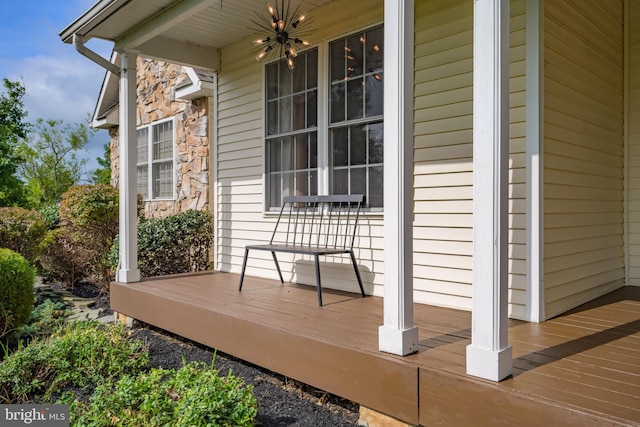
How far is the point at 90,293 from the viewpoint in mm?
6867

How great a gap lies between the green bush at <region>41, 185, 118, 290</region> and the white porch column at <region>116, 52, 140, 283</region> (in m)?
1.81

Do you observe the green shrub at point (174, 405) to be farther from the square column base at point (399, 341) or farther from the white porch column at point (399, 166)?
the white porch column at point (399, 166)

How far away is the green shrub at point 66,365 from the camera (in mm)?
3101

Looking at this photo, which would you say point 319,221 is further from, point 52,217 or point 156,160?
point 52,217

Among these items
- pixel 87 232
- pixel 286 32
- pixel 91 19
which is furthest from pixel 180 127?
pixel 286 32

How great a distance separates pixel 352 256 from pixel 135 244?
2.42 metres

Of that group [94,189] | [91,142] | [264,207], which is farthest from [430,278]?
[91,142]

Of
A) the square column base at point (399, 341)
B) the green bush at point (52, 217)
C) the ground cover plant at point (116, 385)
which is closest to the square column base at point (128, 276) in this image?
the ground cover plant at point (116, 385)

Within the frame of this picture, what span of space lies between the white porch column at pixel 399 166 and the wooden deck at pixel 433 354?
22 centimetres

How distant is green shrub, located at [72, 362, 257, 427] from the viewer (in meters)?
2.33

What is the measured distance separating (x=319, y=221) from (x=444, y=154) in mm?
1409

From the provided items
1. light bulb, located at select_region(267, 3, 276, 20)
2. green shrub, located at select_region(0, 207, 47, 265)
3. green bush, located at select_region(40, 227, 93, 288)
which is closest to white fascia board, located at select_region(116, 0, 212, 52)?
light bulb, located at select_region(267, 3, 276, 20)

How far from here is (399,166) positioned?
91.2 inches

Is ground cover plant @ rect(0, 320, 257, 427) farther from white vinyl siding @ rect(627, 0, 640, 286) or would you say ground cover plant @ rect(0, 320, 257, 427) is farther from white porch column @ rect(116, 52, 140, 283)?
white vinyl siding @ rect(627, 0, 640, 286)
